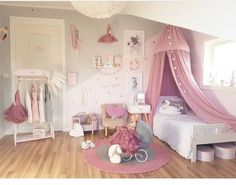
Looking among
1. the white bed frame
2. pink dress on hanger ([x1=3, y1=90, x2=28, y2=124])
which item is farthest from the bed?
pink dress on hanger ([x1=3, y1=90, x2=28, y2=124])

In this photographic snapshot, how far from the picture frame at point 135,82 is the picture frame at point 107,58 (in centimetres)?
51

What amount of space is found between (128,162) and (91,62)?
2360 millimetres

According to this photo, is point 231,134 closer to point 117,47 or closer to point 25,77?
point 117,47

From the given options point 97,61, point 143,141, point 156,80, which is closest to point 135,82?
point 156,80

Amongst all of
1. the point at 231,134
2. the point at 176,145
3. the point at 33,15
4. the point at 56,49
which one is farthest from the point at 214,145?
the point at 33,15

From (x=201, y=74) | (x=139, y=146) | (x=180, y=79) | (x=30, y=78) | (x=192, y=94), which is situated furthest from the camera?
(x=30, y=78)

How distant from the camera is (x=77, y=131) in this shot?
415 centimetres

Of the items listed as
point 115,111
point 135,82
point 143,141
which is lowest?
point 143,141

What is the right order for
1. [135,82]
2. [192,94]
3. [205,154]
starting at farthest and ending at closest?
[135,82] → [192,94] → [205,154]

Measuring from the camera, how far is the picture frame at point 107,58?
4.49 m

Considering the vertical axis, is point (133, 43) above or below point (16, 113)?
above

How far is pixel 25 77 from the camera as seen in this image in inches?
162

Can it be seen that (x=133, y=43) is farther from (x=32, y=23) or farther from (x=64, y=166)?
(x=64, y=166)

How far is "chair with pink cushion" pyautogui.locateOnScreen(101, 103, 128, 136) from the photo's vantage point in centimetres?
411
